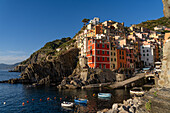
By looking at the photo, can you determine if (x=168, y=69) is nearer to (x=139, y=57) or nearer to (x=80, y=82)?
(x=80, y=82)

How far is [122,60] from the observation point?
7944 cm

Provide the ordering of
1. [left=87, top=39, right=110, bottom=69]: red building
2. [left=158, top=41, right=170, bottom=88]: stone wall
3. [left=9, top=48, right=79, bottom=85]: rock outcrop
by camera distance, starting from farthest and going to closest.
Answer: [left=9, top=48, right=79, bottom=85]: rock outcrop → [left=87, top=39, right=110, bottom=69]: red building → [left=158, top=41, right=170, bottom=88]: stone wall

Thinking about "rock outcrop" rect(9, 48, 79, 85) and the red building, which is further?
"rock outcrop" rect(9, 48, 79, 85)

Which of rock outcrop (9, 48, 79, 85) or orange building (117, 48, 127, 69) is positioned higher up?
orange building (117, 48, 127, 69)

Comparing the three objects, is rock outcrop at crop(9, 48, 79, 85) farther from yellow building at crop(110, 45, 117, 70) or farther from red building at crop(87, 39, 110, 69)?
yellow building at crop(110, 45, 117, 70)

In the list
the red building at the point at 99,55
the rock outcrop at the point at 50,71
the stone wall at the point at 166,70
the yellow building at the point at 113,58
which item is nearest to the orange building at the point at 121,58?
the yellow building at the point at 113,58

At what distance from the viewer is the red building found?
72.1 meters

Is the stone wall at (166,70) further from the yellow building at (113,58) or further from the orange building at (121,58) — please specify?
the orange building at (121,58)

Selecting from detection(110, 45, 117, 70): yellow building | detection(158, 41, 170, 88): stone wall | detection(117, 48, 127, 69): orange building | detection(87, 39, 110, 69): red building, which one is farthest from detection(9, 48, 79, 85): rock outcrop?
detection(158, 41, 170, 88): stone wall

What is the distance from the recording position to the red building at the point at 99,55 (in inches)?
2837

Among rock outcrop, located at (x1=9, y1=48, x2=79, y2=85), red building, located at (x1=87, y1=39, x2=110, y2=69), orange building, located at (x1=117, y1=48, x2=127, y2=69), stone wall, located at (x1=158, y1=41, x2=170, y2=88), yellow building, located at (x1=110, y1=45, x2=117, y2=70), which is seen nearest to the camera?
stone wall, located at (x1=158, y1=41, x2=170, y2=88)

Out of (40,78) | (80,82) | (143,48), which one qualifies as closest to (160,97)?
(80,82)

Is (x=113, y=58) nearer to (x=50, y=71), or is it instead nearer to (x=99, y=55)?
(x=99, y=55)

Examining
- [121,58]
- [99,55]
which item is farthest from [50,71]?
[121,58]
